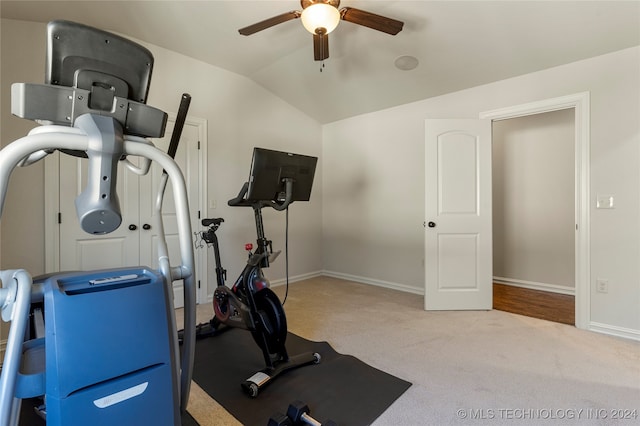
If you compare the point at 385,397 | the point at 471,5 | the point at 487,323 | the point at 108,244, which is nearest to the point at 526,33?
the point at 471,5

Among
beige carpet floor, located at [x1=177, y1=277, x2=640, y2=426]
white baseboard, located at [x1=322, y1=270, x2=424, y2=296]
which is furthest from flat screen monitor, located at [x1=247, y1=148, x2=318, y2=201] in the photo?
white baseboard, located at [x1=322, y1=270, x2=424, y2=296]

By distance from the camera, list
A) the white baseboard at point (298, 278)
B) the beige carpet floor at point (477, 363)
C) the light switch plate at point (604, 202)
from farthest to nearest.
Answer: the white baseboard at point (298, 278), the light switch plate at point (604, 202), the beige carpet floor at point (477, 363)

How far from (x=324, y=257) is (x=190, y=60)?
317 centimetres

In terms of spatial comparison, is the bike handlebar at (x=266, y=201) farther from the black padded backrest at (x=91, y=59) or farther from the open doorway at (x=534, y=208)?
the open doorway at (x=534, y=208)

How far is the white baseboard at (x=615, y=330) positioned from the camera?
102 inches

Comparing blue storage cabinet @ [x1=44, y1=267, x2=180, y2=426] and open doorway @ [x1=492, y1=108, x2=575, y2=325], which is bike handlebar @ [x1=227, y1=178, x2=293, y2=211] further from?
open doorway @ [x1=492, y1=108, x2=575, y2=325]

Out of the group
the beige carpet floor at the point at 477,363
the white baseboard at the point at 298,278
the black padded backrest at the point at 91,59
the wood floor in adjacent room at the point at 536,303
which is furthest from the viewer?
the white baseboard at the point at 298,278

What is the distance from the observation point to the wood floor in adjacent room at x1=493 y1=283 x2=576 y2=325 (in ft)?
10.4

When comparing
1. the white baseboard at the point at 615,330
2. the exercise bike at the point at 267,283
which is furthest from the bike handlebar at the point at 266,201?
the white baseboard at the point at 615,330

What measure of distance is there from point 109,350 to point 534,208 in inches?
194

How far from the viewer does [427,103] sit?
3857 millimetres

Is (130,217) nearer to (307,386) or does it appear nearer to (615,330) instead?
(307,386)

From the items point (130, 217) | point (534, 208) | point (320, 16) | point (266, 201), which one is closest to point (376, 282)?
point (534, 208)

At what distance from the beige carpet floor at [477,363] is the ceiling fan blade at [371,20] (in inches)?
91.0
